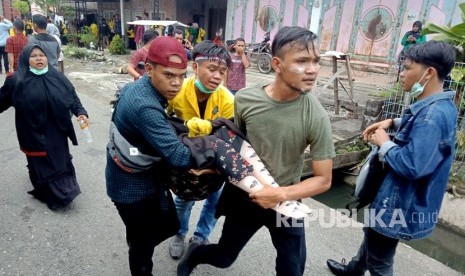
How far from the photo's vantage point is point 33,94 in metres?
3.08

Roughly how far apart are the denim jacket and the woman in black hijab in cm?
266

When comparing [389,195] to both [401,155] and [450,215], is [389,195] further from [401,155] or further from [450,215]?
[450,215]

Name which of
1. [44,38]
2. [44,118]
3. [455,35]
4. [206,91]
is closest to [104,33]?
[44,38]

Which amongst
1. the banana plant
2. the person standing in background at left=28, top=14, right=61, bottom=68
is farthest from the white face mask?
the person standing in background at left=28, top=14, right=61, bottom=68

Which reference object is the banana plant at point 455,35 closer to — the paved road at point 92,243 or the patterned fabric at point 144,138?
the paved road at point 92,243

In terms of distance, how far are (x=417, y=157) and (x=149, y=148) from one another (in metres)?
1.35

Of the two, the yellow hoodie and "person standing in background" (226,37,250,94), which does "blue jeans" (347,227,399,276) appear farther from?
"person standing in background" (226,37,250,94)

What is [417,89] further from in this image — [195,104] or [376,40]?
[376,40]

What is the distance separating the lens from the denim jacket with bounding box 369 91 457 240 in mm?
1725

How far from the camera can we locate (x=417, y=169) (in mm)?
1715

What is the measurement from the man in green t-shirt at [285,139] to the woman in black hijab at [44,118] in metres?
Answer: 2.03

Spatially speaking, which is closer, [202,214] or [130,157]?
Result: [130,157]

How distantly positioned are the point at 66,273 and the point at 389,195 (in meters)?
2.27

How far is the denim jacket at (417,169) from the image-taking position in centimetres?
172
